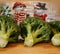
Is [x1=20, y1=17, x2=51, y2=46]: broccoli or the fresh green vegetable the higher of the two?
[x1=20, y1=17, x2=51, y2=46]: broccoli

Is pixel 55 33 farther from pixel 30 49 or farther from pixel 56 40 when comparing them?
pixel 30 49

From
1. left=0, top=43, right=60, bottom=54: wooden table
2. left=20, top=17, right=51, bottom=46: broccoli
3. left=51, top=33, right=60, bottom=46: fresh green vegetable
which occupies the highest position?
left=20, top=17, right=51, bottom=46: broccoli

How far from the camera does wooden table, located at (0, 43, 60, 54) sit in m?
0.96

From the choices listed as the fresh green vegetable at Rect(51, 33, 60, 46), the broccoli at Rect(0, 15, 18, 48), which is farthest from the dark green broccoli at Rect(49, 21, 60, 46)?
the broccoli at Rect(0, 15, 18, 48)

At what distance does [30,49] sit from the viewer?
3.26ft

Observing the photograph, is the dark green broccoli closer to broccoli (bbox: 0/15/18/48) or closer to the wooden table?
the wooden table

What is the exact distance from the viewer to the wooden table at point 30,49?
0.96 meters

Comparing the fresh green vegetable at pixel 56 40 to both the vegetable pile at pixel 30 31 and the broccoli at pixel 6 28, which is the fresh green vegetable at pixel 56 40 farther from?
the broccoli at pixel 6 28

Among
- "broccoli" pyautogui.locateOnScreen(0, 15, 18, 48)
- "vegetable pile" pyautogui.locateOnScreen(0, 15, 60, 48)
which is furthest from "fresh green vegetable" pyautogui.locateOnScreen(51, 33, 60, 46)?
"broccoli" pyautogui.locateOnScreen(0, 15, 18, 48)

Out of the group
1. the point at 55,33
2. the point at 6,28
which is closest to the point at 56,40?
the point at 55,33

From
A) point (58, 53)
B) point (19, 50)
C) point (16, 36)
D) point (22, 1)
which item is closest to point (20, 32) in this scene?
point (16, 36)

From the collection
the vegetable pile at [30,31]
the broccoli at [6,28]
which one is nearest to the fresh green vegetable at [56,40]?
the vegetable pile at [30,31]

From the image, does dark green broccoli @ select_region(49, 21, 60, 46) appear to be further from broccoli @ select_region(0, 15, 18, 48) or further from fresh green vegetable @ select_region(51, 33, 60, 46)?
broccoli @ select_region(0, 15, 18, 48)

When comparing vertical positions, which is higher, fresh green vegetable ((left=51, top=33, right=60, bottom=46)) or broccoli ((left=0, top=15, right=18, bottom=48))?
broccoli ((left=0, top=15, right=18, bottom=48))
